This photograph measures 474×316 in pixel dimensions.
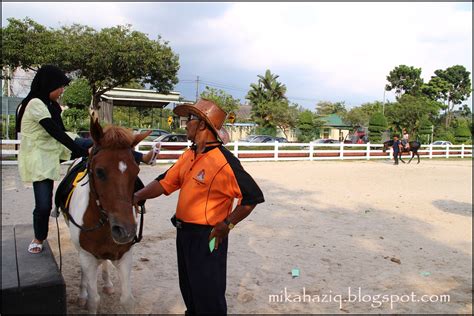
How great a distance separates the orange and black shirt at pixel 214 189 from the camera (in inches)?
96.3

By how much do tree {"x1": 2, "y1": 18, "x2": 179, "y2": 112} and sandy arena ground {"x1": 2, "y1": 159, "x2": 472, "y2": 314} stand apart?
47.1 feet

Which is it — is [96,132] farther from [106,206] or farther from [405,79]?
[405,79]

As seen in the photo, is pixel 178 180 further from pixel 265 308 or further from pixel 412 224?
pixel 412 224

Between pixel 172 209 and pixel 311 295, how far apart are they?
4.61 meters

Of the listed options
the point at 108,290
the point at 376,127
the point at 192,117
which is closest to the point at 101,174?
the point at 192,117

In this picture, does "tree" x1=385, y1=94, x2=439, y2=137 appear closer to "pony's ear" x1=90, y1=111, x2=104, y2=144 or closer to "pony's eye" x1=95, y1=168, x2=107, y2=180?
"pony's ear" x1=90, y1=111, x2=104, y2=144

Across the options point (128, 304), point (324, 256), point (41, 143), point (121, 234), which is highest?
point (41, 143)

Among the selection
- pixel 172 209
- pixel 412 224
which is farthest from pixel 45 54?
pixel 412 224

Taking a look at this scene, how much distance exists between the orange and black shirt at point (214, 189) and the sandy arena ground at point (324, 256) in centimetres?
167

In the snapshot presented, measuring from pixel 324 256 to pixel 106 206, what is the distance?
3626 millimetres

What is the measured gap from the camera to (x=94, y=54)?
75.6 feet

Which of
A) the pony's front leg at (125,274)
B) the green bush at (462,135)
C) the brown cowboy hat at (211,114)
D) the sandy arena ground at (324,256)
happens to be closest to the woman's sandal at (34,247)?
the sandy arena ground at (324,256)

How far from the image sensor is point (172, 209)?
27.1 ft

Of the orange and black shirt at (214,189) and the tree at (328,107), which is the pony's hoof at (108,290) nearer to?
the orange and black shirt at (214,189)
